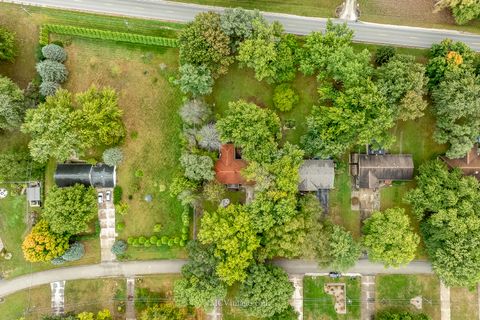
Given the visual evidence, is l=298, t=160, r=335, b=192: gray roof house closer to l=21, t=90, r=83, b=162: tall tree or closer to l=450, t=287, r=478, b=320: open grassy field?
l=450, t=287, r=478, b=320: open grassy field

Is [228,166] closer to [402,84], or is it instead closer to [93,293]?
[402,84]

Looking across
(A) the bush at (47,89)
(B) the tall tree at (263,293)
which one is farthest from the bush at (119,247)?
(A) the bush at (47,89)

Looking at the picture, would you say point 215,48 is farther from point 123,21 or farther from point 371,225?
point 371,225

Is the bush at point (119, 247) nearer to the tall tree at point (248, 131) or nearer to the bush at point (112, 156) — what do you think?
the bush at point (112, 156)

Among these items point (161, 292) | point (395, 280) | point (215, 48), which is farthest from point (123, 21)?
point (395, 280)

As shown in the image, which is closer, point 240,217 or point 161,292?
point 240,217

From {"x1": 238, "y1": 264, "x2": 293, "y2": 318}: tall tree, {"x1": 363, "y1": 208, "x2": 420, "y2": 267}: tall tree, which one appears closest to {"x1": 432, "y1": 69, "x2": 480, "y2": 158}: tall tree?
{"x1": 363, "y1": 208, "x2": 420, "y2": 267}: tall tree
